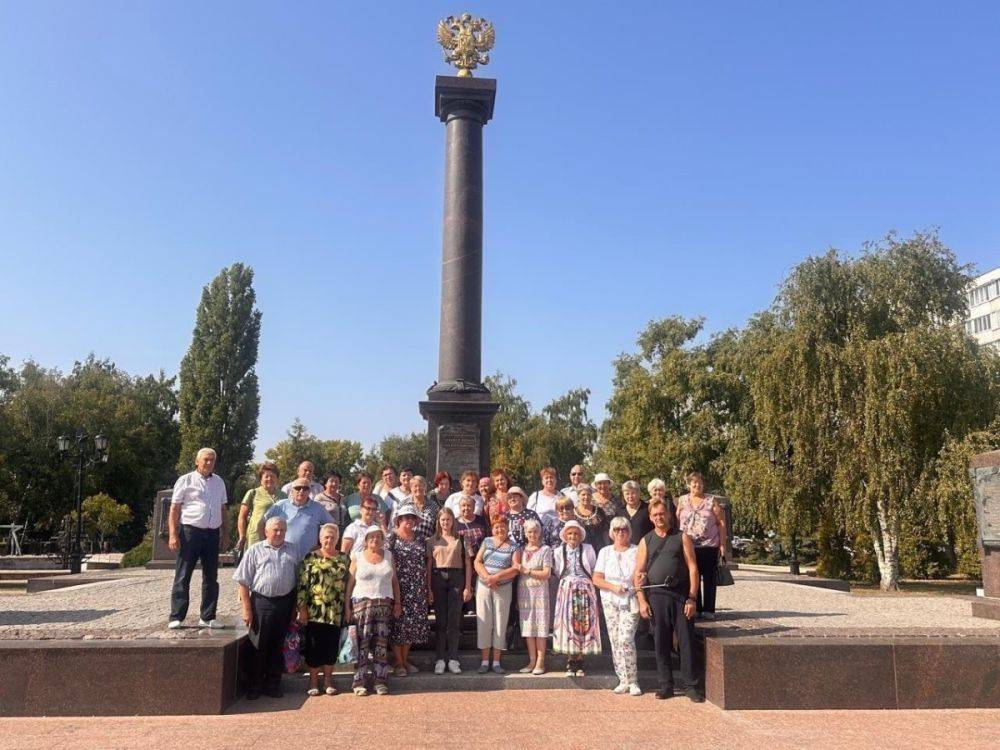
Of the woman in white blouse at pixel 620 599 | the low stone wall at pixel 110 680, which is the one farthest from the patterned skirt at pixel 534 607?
the low stone wall at pixel 110 680

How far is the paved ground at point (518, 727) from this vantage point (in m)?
5.79

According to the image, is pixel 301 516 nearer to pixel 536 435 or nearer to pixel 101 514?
pixel 101 514

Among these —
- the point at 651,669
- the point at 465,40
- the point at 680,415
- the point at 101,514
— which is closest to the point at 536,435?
the point at 680,415

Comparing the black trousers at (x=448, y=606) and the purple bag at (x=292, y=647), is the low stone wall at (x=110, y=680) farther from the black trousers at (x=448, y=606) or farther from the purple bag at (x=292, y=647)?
the black trousers at (x=448, y=606)

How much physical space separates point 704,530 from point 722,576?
3.55ft

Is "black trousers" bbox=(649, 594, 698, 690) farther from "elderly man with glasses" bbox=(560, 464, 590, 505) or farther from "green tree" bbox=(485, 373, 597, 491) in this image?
"green tree" bbox=(485, 373, 597, 491)

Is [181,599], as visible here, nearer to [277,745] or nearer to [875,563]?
[277,745]

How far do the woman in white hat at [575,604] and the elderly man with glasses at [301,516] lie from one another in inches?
94.1

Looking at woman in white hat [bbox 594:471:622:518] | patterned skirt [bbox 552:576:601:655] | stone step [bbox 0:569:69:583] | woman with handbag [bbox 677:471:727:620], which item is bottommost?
stone step [bbox 0:569:69:583]

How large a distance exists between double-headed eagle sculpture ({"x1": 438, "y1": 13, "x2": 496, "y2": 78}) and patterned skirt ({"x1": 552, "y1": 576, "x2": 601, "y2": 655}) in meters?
13.4

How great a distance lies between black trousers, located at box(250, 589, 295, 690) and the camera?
7.00 metres

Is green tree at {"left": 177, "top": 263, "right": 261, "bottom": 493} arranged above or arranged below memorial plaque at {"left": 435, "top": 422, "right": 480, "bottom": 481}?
above

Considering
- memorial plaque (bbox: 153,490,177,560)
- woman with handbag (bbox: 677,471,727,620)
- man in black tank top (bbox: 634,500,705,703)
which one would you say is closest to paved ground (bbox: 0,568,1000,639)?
woman with handbag (bbox: 677,471,727,620)

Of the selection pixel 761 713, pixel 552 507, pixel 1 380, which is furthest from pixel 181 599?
pixel 1 380
